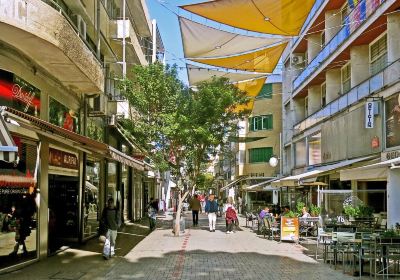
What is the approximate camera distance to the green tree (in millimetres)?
21984

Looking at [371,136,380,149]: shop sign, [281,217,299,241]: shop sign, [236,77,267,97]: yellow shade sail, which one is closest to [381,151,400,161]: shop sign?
[371,136,380,149]: shop sign

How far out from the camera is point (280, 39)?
2811 centimetres

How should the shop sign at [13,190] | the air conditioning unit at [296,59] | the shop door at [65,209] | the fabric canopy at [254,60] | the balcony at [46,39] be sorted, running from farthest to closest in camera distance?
the air conditioning unit at [296,59] < the fabric canopy at [254,60] < the shop door at [65,209] < the shop sign at [13,190] < the balcony at [46,39]

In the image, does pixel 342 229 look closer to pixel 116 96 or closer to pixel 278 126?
pixel 116 96

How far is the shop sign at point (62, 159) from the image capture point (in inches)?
586

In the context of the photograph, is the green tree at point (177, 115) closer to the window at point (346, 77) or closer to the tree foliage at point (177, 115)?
the tree foliage at point (177, 115)

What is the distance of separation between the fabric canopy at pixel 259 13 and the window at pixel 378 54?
3454 millimetres

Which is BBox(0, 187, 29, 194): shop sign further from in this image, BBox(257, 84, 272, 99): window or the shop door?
BBox(257, 84, 272, 99): window

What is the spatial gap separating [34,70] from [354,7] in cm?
1654

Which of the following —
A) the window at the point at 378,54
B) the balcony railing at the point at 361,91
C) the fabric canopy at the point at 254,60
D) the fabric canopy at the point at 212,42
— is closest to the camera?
the balcony railing at the point at 361,91

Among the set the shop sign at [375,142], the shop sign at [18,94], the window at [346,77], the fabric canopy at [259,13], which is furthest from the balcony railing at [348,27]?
the shop sign at [18,94]

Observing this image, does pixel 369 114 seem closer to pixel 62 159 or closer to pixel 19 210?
pixel 62 159

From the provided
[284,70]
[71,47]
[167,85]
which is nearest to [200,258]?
[71,47]

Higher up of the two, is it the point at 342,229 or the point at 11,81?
the point at 11,81
